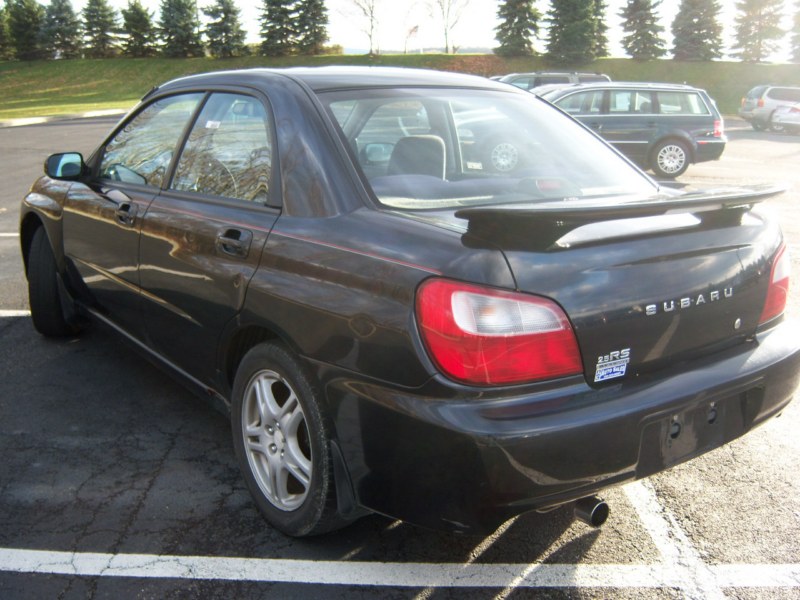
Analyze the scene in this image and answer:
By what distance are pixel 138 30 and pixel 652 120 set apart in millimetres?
47915

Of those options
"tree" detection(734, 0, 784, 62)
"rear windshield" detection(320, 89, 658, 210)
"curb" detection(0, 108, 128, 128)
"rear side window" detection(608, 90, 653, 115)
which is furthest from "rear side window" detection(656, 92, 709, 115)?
"tree" detection(734, 0, 784, 62)

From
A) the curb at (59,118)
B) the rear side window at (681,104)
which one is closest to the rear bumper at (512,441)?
the rear side window at (681,104)

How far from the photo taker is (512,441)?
2240mm

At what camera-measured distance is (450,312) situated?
230 cm

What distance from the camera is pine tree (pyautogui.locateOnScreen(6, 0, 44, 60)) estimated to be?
181ft

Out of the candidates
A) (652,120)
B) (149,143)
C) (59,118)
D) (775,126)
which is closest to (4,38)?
(59,118)

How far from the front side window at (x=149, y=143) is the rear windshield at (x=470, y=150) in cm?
97

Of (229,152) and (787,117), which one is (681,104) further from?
(787,117)

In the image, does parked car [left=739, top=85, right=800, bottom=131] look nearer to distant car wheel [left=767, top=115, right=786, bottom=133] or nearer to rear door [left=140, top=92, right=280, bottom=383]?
A: distant car wheel [left=767, top=115, right=786, bottom=133]

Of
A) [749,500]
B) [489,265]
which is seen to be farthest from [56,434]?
[749,500]

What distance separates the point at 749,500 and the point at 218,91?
2.82 metres

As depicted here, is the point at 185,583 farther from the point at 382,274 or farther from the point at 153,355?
the point at 153,355

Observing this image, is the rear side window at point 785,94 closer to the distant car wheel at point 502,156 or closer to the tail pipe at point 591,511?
the distant car wheel at point 502,156

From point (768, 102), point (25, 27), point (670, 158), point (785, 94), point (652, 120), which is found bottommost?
point (768, 102)
